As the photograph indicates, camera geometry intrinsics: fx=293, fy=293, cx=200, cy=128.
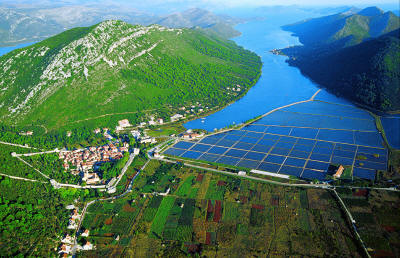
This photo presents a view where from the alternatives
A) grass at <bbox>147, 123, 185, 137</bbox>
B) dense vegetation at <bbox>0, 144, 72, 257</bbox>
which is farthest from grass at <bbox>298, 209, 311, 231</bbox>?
grass at <bbox>147, 123, 185, 137</bbox>

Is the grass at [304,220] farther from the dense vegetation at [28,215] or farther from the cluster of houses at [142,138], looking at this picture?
the cluster of houses at [142,138]

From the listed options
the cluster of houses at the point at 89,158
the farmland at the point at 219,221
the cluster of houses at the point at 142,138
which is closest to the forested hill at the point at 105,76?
the cluster of houses at the point at 142,138

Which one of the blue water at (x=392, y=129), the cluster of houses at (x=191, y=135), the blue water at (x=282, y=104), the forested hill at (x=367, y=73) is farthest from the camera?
the forested hill at (x=367, y=73)

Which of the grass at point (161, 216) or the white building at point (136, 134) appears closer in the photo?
the grass at point (161, 216)

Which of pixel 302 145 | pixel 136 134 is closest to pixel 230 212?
pixel 302 145

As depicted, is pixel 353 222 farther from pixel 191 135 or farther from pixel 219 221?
pixel 191 135
